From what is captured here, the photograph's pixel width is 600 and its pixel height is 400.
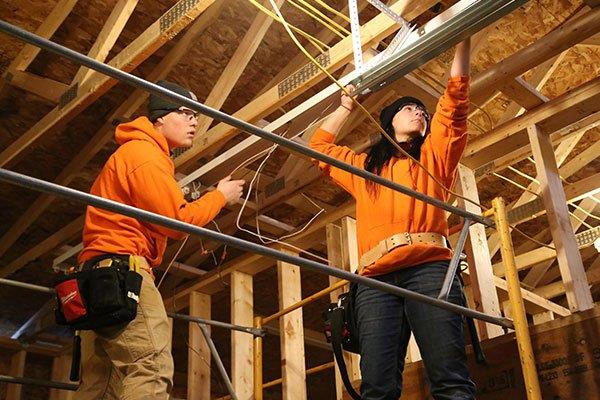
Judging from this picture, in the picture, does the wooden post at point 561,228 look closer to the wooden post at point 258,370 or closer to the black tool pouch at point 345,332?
the black tool pouch at point 345,332

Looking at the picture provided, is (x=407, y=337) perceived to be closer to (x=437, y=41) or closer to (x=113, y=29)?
(x=437, y=41)

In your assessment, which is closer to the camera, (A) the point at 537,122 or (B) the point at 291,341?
(A) the point at 537,122

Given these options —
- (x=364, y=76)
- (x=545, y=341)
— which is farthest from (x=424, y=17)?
(x=545, y=341)

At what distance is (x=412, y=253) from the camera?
231 cm

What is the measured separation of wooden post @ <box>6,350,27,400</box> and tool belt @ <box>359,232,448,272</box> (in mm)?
4687

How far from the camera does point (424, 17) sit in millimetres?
4383

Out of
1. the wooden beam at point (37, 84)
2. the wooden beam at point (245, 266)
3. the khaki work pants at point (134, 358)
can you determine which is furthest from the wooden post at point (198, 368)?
the khaki work pants at point (134, 358)

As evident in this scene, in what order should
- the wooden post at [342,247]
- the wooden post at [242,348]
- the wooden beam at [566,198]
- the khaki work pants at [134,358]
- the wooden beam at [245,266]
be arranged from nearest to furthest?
the khaki work pants at [134,358], the wooden post at [342,247], the wooden post at [242,348], the wooden beam at [245,266], the wooden beam at [566,198]

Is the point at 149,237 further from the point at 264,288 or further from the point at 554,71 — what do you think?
the point at 264,288

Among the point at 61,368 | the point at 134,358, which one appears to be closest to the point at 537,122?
the point at 134,358

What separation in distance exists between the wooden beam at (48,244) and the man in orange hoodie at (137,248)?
10.5 ft

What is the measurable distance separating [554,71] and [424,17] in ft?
3.80

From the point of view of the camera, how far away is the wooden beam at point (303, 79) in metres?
3.05

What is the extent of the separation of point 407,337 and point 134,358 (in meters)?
0.95
